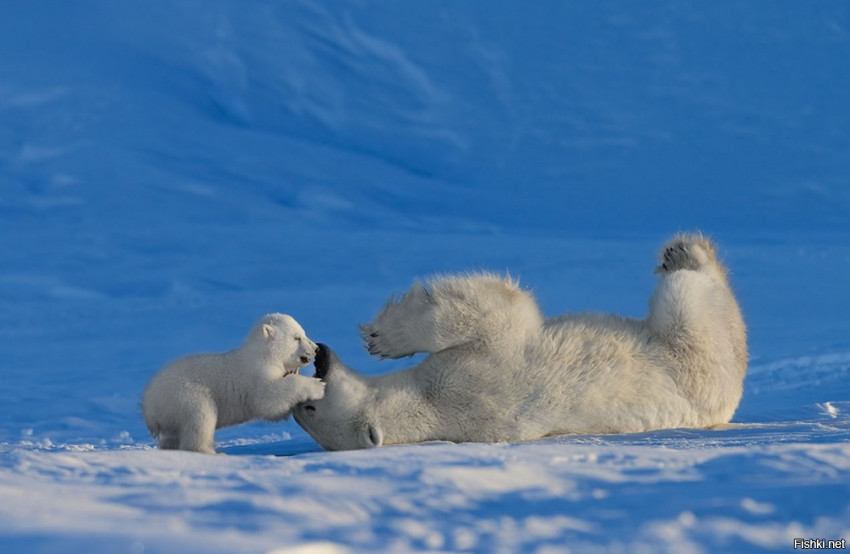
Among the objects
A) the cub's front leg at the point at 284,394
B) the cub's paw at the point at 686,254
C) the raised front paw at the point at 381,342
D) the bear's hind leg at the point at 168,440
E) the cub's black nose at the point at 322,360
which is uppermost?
the cub's paw at the point at 686,254

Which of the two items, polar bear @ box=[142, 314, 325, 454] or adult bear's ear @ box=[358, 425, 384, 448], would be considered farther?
adult bear's ear @ box=[358, 425, 384, 448]

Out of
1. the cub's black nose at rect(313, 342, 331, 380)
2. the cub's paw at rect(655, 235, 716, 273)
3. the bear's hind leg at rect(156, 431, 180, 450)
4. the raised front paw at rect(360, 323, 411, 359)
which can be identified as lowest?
the bear's hind leg at rect(156, 431, 180, 450)

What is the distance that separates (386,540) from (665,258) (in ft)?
10.3

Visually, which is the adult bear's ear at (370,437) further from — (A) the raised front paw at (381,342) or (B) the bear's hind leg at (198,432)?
(B) the bear's hind leg at (198,432)

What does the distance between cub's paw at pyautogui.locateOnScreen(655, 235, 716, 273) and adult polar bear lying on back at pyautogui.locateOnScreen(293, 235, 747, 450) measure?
45 centimetres

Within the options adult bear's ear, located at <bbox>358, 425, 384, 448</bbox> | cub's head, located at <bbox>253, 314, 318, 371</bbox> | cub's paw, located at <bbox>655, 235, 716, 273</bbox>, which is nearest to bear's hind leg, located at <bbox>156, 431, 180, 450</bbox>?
cub's head, located at <bbox>253, 314, 318, 371</bbox>

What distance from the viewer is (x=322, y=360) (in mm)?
5051

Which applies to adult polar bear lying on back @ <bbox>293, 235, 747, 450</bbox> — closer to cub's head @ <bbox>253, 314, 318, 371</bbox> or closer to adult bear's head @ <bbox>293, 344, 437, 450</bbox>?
adult bear's head @ <bbox>293, 344, 437, 450</bbox>

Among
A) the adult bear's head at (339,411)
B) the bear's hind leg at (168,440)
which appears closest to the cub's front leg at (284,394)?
the adult bear's head at (339,411)

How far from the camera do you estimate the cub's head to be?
4.86 meters

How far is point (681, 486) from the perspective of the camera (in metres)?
3.55

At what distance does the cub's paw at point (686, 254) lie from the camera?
5762mm

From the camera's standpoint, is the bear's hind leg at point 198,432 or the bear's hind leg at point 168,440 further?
the bear's hind leg at point 168,440

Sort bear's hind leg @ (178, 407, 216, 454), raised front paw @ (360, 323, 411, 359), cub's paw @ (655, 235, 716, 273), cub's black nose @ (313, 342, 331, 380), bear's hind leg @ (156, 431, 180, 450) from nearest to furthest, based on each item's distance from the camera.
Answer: bear's hind leg @ (178, 407, 216, 454)
bear's hind leg @ (156, 431, 180, 450)
cub's black nose @ (313, 342, 331, 380)
raised front paw @ (360, 323, 411, 359)
cub's paw @ (655, 235, 716, 273)
